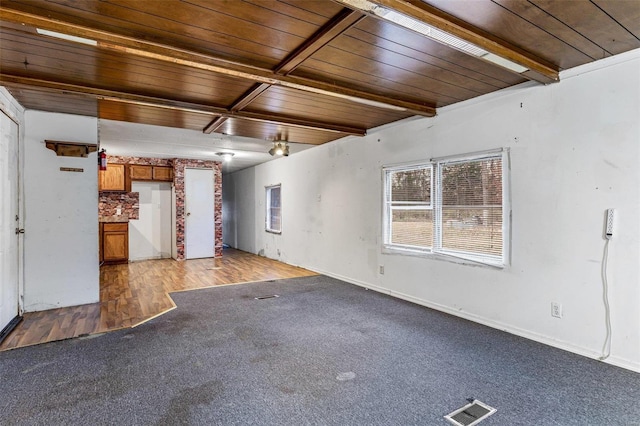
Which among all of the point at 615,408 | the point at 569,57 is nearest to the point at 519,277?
the point at 615,408

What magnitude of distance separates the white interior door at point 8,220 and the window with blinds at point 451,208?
14.0 ft

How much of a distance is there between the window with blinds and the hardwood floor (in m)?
2.28

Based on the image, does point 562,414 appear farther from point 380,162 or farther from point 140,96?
point 140,96

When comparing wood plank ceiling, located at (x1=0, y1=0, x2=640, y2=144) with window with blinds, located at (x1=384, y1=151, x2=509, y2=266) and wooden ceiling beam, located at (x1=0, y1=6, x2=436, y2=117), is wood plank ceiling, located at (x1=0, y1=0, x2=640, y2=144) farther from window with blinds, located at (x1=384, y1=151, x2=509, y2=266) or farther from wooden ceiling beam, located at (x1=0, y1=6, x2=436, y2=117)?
window with blinds, located at (x1=384, y1=151, x2=509, y2=266)

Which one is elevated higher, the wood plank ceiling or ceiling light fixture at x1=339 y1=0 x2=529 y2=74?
the wood plank ceiling

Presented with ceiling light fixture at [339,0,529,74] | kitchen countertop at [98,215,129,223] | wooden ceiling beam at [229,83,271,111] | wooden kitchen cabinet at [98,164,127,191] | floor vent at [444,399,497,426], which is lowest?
floor vent at [444,399,497,426]

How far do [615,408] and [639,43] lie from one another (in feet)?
8.02

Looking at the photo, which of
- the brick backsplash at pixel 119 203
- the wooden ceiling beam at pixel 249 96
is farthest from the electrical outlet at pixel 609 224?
the brick backsplash at pixel 119 203

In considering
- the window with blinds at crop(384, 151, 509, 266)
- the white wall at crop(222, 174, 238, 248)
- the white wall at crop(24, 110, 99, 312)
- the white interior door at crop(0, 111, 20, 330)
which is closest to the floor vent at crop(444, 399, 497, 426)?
the window with blinds at crop(384, 151, 509, 266)

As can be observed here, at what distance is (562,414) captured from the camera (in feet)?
6.29

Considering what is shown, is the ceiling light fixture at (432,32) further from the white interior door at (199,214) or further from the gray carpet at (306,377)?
the white interior door at (199,214)

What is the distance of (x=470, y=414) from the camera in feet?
6.31

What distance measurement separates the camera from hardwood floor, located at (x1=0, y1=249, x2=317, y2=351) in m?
3.28

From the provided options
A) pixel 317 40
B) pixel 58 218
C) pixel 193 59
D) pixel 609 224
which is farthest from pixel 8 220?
pixel 609 224
